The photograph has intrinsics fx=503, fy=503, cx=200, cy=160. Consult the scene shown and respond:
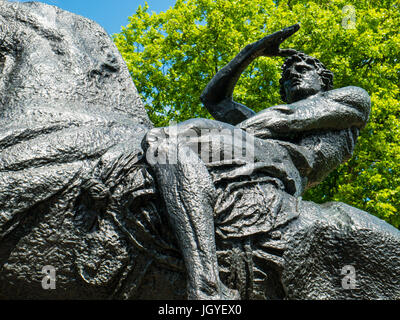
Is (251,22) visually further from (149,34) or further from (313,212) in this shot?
(313,212)

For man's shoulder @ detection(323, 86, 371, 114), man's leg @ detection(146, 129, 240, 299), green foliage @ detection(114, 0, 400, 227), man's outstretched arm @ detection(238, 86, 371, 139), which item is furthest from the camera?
green foliage @ detection(114, 0, 400, 227)

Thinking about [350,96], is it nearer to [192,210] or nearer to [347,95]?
[347,95]

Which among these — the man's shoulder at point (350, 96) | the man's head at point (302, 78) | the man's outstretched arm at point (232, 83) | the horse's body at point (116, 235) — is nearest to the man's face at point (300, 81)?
the man's head at point (302, 78)

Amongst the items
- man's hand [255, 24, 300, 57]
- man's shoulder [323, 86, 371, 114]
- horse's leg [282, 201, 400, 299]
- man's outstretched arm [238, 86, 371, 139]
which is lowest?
horse's leg [282, 201, 400, 299]

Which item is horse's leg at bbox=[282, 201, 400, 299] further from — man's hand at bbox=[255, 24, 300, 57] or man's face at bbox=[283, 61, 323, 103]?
man's hand at bbox=[255, 24, 300, 57]

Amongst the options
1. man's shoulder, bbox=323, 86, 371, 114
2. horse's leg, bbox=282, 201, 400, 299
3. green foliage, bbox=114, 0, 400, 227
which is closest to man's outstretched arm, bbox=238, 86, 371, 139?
man's shoulder, bbox=323, 86, 371, 114

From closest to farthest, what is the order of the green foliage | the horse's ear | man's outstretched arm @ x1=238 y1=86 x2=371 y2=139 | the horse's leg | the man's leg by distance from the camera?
the man's leg < the horse's leg < the horse's ear < man's outstretched arm @ x1=238 y1=86 x2=371 y2=139 < the green foliage

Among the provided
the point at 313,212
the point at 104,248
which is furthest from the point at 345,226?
the point at 104,248

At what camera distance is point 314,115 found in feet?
11.4

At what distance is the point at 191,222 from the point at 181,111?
982 centimetres

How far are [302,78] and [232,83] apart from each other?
622 millimetres

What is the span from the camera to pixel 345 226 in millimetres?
2875

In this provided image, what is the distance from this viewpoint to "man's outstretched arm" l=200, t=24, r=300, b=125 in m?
4.04

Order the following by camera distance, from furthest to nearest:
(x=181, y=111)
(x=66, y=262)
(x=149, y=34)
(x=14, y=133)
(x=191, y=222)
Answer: (x=149, y=34), (x=181, y=111), (x=14, y=133), (x=66, y=262), (x=191, y=222)
